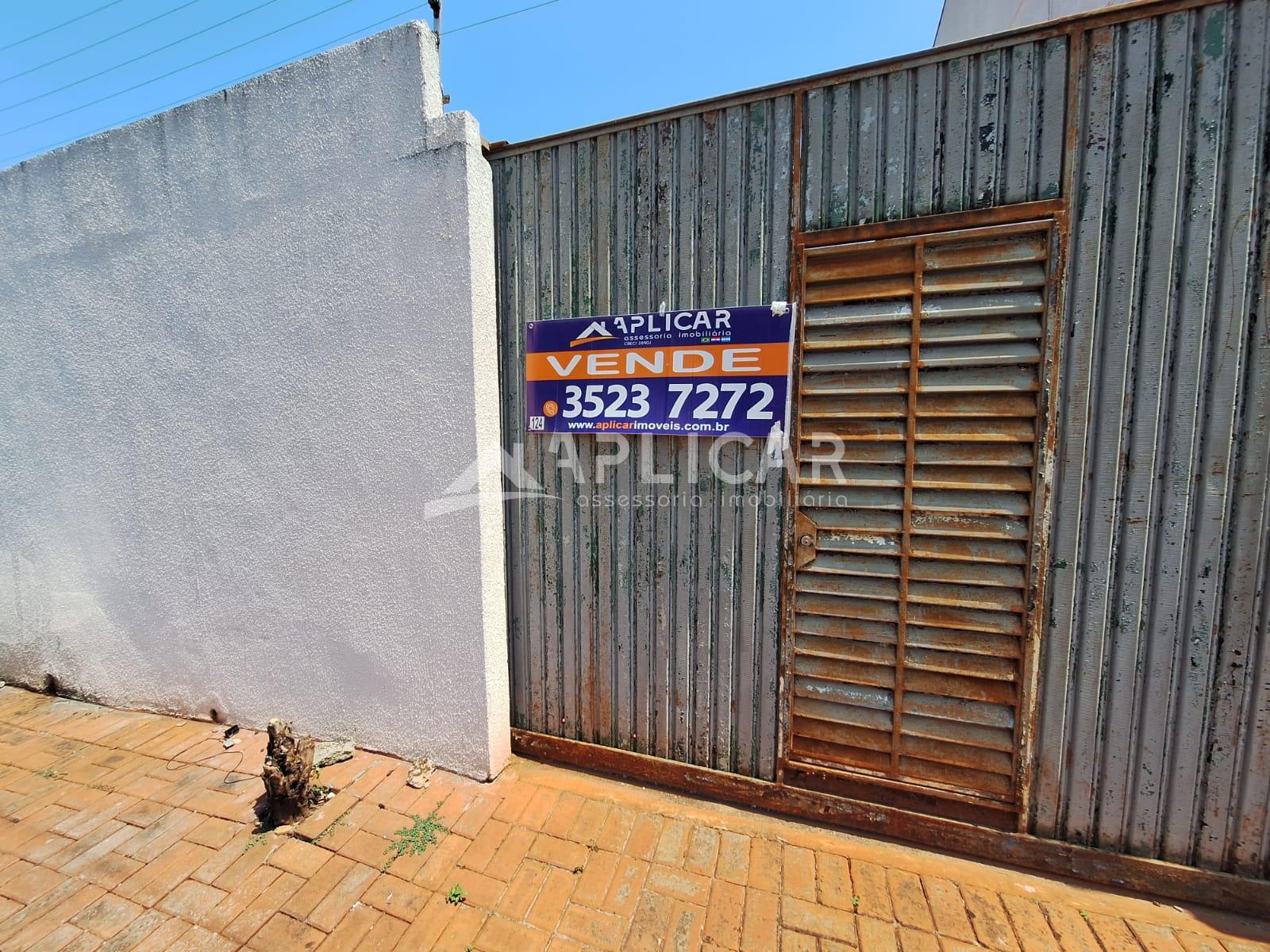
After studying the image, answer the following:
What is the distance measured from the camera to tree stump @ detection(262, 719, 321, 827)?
239 cm

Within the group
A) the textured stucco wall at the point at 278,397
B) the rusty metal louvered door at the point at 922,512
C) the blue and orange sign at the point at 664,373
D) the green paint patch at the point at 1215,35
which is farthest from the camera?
the textured stucco wall at the point at 278,397

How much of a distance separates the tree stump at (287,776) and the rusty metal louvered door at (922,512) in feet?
7.98

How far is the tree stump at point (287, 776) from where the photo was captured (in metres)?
2.39

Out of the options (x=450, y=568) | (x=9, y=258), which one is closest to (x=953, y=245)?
(x=450, y=568)

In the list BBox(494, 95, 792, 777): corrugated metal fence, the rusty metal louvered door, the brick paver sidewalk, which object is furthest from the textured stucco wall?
the rusty metal louvered door

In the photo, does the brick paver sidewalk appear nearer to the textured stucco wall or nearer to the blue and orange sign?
the textured stucco wall

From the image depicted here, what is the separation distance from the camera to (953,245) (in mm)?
2025

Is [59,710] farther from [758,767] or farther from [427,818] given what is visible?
[758,767]

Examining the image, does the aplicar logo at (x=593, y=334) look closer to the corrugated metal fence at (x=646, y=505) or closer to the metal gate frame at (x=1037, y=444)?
the corrugated metal fence at (x=646, y=505)

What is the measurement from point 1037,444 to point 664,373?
1.56m

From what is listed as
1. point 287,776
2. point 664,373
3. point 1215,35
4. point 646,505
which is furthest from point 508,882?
point 1215,35

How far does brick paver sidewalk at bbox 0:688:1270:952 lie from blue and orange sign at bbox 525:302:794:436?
6.17ft

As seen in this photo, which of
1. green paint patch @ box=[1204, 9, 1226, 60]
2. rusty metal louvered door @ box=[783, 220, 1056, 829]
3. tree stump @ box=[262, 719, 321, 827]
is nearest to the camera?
green paint patch @ box=[1204, 9, 1226, 60]

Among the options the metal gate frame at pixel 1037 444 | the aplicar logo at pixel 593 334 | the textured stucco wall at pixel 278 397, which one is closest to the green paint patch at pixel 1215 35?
the metal gate frame at pixel 1037 444
